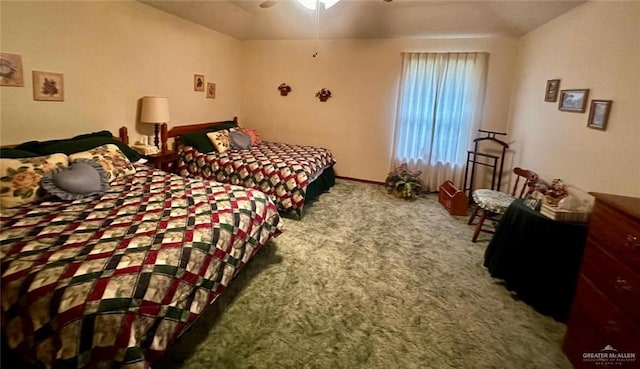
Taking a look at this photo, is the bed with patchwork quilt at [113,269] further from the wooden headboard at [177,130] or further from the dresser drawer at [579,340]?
the dresser drawer at [579,340]

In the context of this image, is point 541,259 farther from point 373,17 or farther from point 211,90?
point 211,90

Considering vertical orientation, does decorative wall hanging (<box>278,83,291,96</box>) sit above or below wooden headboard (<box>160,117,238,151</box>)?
above

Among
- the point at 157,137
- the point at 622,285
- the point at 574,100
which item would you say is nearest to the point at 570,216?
the point at 622,285

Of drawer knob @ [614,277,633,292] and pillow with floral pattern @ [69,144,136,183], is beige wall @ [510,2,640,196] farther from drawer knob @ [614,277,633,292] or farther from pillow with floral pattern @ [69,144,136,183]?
pillow with floral pattern @ [69,144,136,183]

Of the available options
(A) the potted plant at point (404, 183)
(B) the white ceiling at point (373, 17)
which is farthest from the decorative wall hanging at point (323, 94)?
(A) the potted plant at point (404, 183)

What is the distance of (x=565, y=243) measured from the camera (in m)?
2.08

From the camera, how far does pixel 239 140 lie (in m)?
4.56

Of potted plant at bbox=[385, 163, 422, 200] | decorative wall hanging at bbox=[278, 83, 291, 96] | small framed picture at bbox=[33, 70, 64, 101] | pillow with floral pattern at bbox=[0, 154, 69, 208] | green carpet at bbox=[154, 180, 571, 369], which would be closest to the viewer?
green carpet at bbox=[154, 180, 571, 369]

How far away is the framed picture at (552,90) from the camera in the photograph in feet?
10.1

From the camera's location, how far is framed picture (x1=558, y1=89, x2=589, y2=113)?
2568 millimetres

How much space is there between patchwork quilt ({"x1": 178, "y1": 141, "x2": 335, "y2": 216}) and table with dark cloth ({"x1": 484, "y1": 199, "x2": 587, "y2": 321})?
6.81ft

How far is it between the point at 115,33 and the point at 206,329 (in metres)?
3.12

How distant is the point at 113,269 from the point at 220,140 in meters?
3.08

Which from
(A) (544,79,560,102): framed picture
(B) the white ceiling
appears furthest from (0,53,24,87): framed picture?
(A) (544,79,560,102): framed picture
